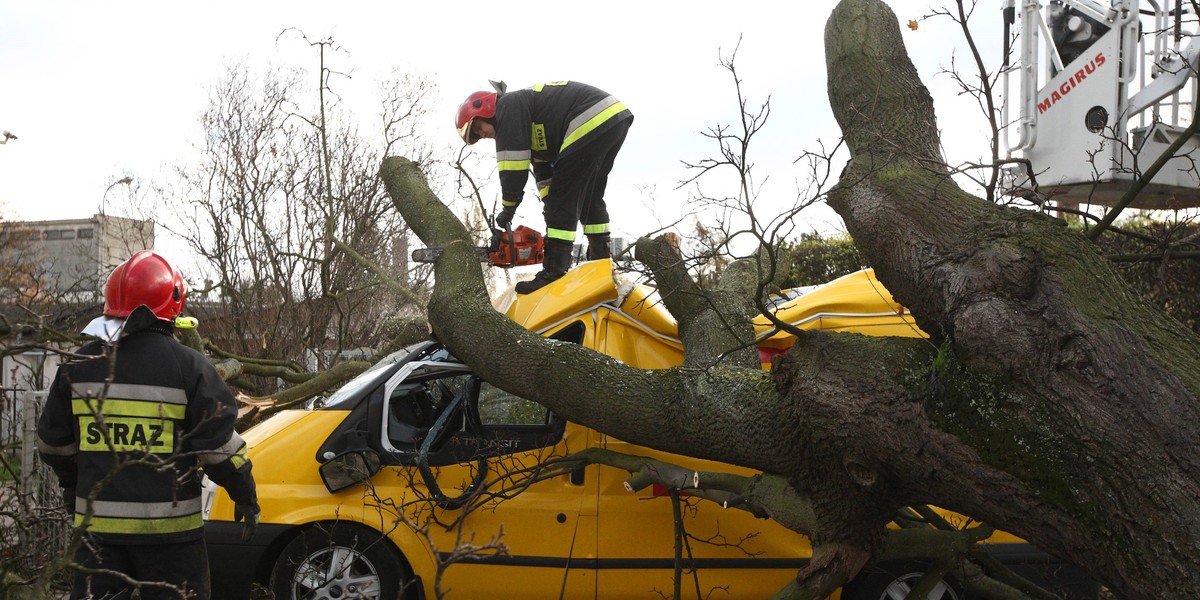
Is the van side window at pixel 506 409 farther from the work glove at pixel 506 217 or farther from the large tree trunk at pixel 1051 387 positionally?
the large tree trunk at pixel 1051 387

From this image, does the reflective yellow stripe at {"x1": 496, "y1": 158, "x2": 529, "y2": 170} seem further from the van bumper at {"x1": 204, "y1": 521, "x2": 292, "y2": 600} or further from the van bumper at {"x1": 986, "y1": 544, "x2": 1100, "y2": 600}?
the van bumper at {"x1": 986, "y1": 544, "x2": 1100, "y2": 600}

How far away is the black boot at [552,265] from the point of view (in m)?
5.62

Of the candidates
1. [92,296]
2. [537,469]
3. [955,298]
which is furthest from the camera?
[92,296]

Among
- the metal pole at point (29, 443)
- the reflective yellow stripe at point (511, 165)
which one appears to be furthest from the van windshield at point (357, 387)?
the metal pole at point (29, 443)

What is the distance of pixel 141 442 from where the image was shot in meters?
3.52

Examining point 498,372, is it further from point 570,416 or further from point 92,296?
point 92,296

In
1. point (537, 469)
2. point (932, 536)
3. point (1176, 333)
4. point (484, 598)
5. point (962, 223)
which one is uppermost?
point (962, 223)

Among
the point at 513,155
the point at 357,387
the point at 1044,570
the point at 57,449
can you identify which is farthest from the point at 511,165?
the point at 1044,570

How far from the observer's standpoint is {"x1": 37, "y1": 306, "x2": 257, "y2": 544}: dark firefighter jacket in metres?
3.47

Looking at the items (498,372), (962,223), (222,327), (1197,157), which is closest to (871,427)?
(962,223)

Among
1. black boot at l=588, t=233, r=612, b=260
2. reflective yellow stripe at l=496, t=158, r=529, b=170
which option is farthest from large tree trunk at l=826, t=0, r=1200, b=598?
black boot at l=588, t=233, r=612, b=260

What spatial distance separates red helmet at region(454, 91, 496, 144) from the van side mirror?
93.1 inches

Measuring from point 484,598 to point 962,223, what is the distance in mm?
2772

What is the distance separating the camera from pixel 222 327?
10477 mm
